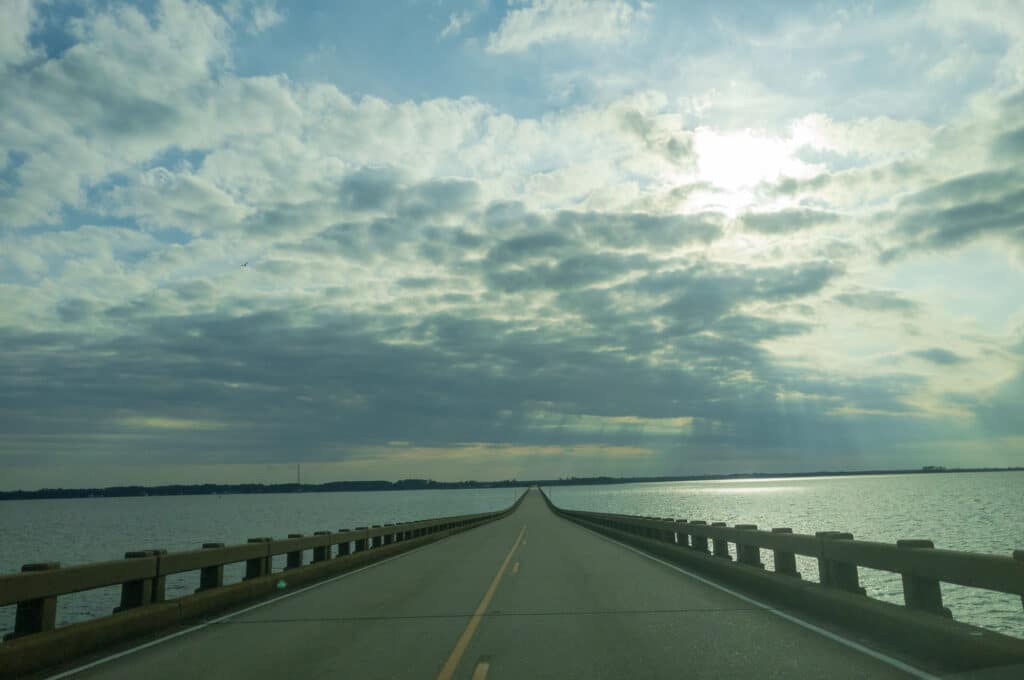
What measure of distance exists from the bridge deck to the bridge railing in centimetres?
109

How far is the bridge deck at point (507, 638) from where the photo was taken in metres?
7.82

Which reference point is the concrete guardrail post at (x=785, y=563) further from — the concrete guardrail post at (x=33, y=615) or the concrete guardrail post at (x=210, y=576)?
the concrete guardrail post at (x=33, y=615)

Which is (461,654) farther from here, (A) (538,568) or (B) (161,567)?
(A) (538,568)

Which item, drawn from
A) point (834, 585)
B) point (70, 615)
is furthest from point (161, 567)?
point (70, 615)

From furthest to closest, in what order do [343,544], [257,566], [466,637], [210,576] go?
[343,544]
[257,566]
[210,576]
[466,637]

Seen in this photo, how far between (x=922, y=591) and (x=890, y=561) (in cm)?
45

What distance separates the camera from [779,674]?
24.3ft

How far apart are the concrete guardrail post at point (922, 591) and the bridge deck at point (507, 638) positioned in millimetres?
1069

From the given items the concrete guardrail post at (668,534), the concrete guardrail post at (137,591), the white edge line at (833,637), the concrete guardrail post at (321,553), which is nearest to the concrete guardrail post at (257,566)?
the concrete guardrail post at (321,553)

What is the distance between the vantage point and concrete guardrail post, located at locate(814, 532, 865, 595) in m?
10.8

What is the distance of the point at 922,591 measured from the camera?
29.3ft

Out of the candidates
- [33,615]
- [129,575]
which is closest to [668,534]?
[129,575]

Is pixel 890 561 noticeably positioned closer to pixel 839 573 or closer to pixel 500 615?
pixel 839 573

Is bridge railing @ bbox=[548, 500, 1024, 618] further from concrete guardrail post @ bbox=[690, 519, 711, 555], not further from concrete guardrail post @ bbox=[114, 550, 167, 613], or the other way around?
concrete guardrail post @ bbox=[114, 550, 167, 613]
